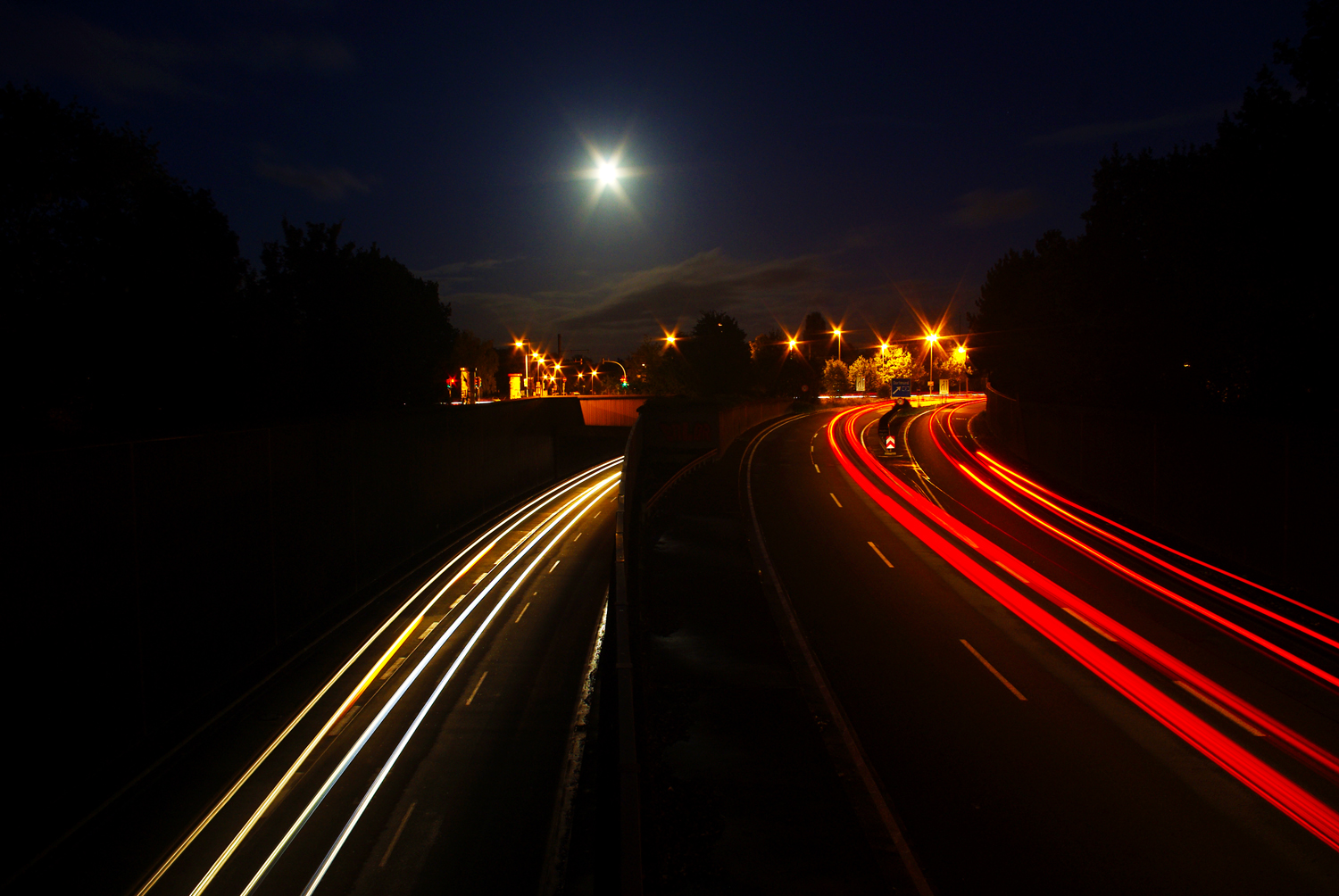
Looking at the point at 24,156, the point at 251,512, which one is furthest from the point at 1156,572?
the point at 24,156

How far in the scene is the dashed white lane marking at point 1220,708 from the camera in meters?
10.2

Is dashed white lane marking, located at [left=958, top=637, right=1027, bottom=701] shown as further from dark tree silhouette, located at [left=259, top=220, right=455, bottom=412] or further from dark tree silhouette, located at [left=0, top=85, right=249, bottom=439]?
dark tree silhouette, located at [left=259, top=220, right=455, bottom=412]

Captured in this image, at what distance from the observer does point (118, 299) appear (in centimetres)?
1966

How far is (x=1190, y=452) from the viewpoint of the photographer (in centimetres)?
2139

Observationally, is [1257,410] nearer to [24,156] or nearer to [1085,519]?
[1085,519]

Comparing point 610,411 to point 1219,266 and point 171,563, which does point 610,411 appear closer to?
point 1219,266

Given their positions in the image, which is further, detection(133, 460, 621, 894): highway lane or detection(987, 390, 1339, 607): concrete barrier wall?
detection(987, 390, 1339, 607): concrete barrier wall

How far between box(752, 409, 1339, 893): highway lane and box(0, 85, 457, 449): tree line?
15.2 metres

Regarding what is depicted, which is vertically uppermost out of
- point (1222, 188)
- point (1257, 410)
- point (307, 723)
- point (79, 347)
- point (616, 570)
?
point (1222, 188)

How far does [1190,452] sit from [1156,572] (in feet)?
16.5

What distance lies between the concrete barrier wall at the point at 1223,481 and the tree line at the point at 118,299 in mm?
23704

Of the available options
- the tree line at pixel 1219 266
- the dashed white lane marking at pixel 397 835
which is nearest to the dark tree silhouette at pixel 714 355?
the tree line at pixel 1219 266

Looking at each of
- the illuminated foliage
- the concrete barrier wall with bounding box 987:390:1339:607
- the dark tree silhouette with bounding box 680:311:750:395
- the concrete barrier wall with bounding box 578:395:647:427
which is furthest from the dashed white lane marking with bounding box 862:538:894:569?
the illuminated foliage

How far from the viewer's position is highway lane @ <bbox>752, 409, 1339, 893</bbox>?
764 cm
